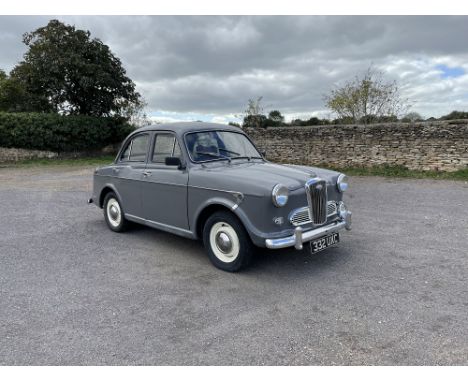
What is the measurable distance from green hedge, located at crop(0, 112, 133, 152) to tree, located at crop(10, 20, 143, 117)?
1736 mm

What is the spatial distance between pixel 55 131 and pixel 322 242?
21.0 metres

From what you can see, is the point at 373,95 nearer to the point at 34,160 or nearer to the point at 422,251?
the point at 422,251

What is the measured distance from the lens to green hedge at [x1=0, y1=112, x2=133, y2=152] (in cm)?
2038

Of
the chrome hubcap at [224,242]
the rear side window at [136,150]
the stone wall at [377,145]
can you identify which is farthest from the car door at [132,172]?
the stone wall at [377,145]

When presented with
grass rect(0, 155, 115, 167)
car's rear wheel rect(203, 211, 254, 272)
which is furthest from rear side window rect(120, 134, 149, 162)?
grass rect(0, 155, 115, 167)

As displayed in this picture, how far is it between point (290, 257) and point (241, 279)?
952 millimetres

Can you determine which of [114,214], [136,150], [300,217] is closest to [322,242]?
[300,217]

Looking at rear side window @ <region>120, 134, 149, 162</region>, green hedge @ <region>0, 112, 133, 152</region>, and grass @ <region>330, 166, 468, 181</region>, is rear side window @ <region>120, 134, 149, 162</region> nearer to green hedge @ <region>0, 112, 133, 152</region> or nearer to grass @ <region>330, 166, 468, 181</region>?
grass @ <region>330, 166, 468, 181</region>

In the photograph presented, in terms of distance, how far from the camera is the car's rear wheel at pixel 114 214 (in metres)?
5.99

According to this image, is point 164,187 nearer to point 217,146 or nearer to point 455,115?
point 217,146

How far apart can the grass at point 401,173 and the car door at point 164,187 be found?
10.0 meters

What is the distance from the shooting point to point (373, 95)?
19.1 metres

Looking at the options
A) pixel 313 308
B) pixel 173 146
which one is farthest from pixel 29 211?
pixel 313 308

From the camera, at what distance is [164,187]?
4.96 meters
